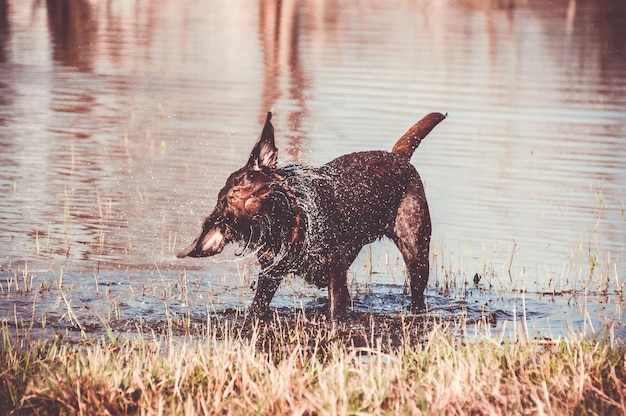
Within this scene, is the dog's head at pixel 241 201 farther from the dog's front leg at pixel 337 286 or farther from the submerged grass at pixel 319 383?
the submerged grass at pixel 319 383

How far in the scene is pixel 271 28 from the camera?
33750 millimetres

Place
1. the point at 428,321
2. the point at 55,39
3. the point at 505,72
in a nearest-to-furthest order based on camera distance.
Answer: the point at 428,321 < the point at 505,72 < the point at 55,39

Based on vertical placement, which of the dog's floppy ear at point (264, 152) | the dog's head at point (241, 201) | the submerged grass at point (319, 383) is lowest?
the submerged grass at point (319, 383)

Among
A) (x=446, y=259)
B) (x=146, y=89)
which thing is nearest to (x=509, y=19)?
(x=146, y=89)

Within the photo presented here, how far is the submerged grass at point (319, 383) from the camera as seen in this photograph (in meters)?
5.40

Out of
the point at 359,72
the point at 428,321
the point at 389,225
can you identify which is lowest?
the point at 428,321

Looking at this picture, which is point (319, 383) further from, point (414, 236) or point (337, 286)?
point (414, 236)

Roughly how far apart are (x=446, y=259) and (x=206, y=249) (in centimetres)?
357

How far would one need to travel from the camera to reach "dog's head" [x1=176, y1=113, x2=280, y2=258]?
7.51 meters

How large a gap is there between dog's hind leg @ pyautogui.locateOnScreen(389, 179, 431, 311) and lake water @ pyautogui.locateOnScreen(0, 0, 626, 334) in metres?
0.24

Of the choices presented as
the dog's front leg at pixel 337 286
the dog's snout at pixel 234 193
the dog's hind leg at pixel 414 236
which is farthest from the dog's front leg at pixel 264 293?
the dog's hind leg at pixel 414 236

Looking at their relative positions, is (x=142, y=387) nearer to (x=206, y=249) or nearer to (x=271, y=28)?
(x=206, y=249)

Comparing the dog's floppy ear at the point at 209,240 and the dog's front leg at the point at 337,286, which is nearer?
the dog's floppy ear at the point at 209,240

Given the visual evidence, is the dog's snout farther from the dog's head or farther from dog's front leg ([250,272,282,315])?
dog's front leg ([250,272,282,315])
